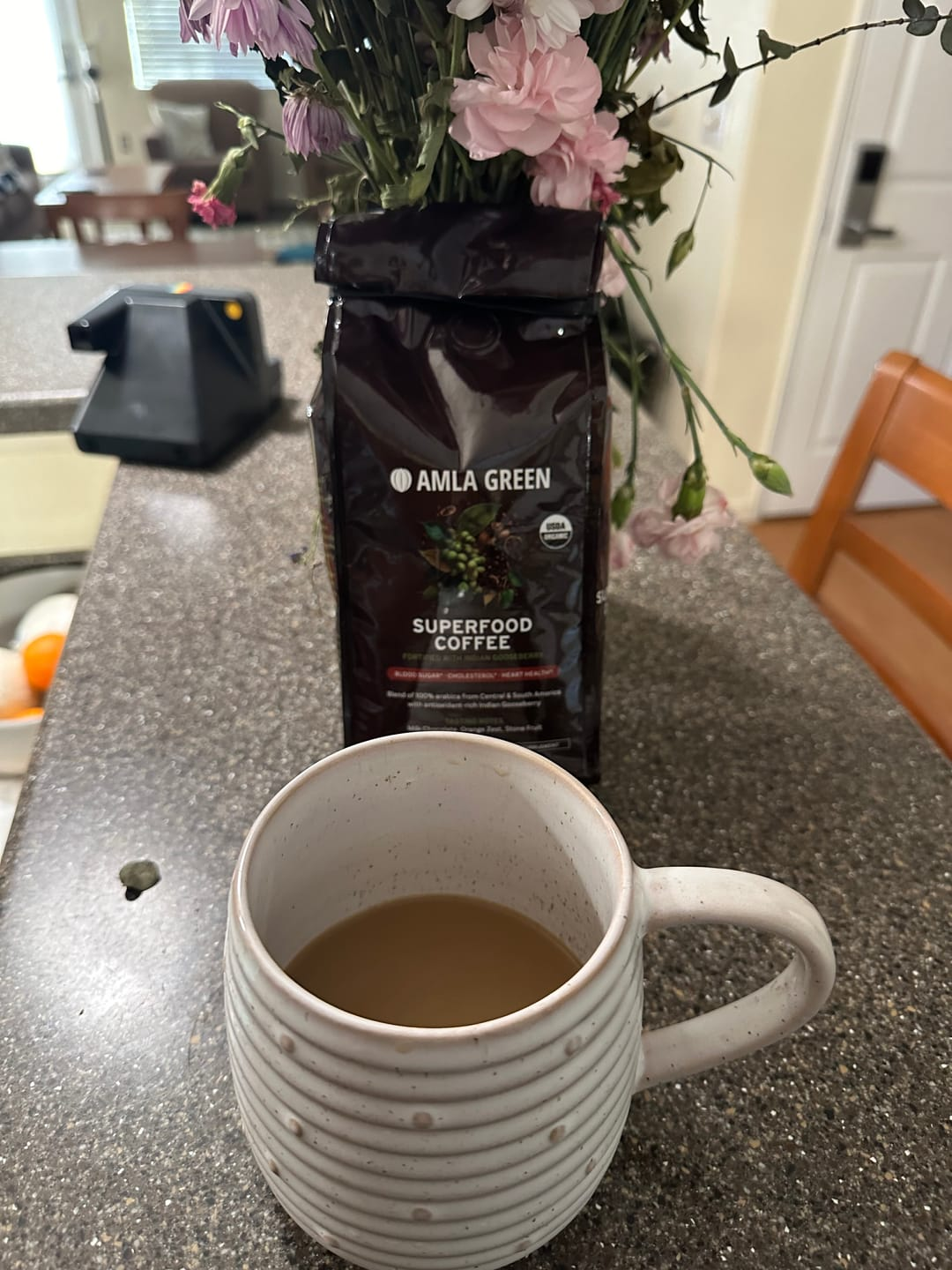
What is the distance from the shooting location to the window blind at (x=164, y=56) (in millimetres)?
5941

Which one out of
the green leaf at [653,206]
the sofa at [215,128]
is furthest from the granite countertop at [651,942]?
the sofa at [215,128]

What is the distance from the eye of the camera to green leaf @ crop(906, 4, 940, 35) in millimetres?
407

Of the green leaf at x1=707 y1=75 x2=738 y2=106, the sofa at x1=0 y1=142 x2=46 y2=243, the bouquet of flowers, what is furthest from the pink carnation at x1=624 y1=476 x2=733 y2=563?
the sofa at x1=0 y1=142 x2=46 y2=243

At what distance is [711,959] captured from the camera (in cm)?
47

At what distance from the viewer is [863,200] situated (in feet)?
7.45

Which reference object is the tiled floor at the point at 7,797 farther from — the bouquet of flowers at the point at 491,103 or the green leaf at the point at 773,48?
the green leaf at the point at 773,48

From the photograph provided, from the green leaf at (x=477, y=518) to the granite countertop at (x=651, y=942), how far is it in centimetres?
19

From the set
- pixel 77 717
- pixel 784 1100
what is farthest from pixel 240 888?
pixel 77 717

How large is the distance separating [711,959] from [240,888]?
0.27 meters

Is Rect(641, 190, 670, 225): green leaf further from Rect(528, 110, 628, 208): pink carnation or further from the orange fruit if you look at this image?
the orange fruit

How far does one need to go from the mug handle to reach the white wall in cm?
201

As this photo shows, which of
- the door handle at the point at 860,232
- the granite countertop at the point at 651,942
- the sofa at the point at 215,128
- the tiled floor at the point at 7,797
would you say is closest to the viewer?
the granite countertop at the point at 651,942

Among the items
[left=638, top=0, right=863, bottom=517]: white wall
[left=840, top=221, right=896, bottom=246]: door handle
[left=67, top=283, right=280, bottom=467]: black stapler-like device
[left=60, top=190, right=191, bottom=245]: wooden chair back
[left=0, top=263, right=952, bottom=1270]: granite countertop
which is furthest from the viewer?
[left=60, top=190, right=191, bottom=245]: wooden chair back

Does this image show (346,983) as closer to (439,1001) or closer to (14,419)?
(439,1001)
